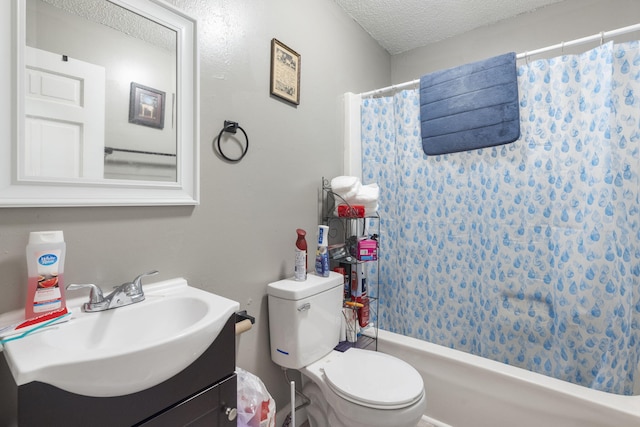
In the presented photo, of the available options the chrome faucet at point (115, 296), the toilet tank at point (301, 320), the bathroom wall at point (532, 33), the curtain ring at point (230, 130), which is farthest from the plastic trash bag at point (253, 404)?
the bathroom wall at point (532, 33)

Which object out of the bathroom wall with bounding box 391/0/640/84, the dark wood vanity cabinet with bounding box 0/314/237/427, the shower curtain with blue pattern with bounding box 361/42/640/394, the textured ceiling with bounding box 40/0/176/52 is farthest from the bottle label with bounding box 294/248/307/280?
the bathroom wall with bounding box 391/0/640/84

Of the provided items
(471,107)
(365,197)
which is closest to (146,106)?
(365,197)

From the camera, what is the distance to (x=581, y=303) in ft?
4.61

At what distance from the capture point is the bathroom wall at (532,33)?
5.73ft

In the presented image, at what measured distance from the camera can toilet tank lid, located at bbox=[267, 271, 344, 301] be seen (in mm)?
1333

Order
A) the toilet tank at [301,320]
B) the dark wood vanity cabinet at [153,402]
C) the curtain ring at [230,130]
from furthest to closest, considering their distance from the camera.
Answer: the toilet tank at [301,320] < the curtain ring at [230,130] < the dark wood vanity cabinet at [153,402]

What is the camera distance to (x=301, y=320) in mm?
1341

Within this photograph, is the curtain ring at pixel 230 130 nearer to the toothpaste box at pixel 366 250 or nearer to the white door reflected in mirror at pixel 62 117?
the white door reflected in mirror at pixel 62 117

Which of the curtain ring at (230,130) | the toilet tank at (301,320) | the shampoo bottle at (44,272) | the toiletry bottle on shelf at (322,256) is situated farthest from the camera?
the toiletry bottle on shelf at (322,256)

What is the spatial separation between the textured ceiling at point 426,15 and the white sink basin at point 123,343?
1.93 meters

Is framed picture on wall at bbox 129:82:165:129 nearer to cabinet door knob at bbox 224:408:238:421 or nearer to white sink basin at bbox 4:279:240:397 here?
white sink basin at bbox 4:279:240:397

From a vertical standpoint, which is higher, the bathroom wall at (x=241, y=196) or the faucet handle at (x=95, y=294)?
the bathroom wall at (x=241, y=196)

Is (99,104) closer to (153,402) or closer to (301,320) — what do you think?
(153,402)

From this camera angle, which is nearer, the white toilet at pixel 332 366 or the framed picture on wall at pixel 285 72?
the white toilet at pixel 332 366
